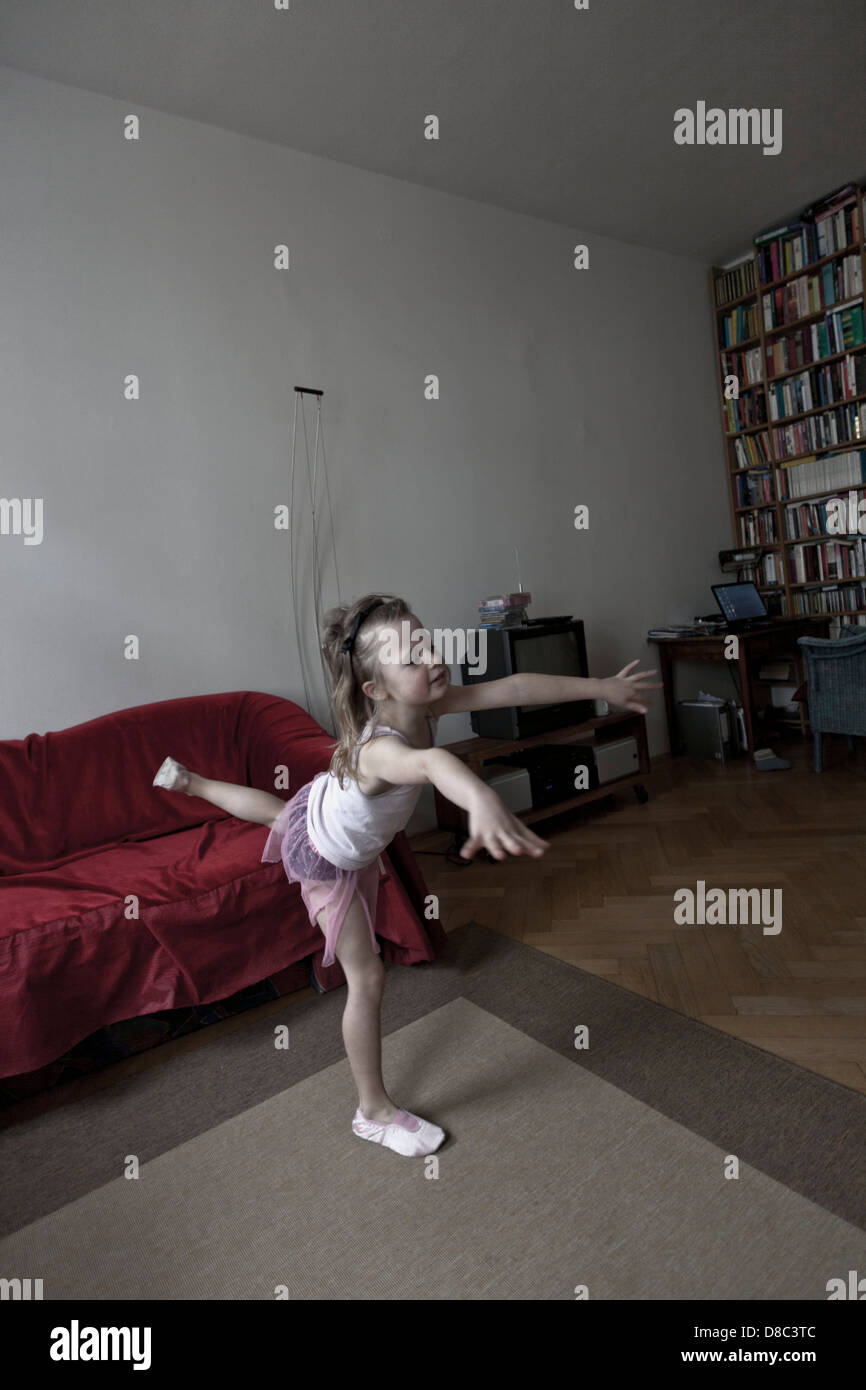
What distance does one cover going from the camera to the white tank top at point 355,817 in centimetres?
146

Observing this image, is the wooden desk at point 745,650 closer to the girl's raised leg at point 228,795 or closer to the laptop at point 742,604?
the laptop at point 742,604

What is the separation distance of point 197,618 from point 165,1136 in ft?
6.16

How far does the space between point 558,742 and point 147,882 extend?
223cm

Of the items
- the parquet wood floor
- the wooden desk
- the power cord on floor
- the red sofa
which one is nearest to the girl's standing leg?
the red sofa

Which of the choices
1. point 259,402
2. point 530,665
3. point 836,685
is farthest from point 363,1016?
point 836,685

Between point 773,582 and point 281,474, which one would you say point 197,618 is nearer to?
point 281,474

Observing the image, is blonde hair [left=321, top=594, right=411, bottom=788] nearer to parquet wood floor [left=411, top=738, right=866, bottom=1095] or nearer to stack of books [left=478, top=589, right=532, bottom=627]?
parquet wood floor [left=411, top=738, right=866, bottom=1095]

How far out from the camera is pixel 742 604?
4.60 metres

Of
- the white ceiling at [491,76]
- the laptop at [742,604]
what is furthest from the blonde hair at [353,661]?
the laptop at [742,604]

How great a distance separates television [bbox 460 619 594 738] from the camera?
11.1ft

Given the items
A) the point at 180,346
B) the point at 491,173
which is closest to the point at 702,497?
the point at 491,173

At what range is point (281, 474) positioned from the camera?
125 inches

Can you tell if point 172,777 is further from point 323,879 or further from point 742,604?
point 742,604

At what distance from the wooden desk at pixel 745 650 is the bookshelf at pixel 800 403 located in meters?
0.21
